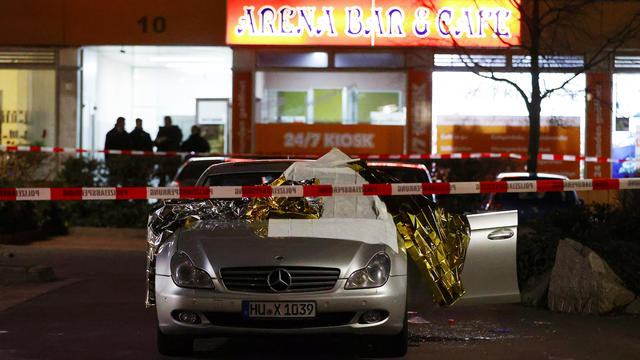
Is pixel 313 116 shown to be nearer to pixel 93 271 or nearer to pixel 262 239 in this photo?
pixel 93 271

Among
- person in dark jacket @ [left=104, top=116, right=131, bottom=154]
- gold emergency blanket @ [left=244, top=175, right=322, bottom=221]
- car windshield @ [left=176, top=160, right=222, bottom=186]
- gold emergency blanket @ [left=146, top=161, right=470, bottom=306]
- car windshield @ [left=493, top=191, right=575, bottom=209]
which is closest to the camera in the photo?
gold emergency blanket @ [left=244, top=175, right=322, bottom=221]

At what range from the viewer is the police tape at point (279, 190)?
795 centimetres

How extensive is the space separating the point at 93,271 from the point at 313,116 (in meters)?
12.0

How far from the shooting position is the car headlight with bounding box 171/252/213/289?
6.77 m

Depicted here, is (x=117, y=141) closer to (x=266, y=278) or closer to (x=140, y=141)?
(x=140, y=141)

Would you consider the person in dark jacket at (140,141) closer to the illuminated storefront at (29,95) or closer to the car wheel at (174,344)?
the illuminated storefront at (29,95)

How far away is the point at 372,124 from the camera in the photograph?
2392 centimetres

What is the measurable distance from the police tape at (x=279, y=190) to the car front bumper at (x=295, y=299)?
1351 millimetres

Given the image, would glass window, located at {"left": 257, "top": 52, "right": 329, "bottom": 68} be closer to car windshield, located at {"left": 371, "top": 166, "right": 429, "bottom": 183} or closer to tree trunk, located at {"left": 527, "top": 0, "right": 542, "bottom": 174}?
tree trunk, located at {"left": 527, "top": 0, "right": 542, "bottom": 174}

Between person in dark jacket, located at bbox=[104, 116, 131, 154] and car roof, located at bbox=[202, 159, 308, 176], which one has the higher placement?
person in dark jacket, located at bbox=[104, 116, 131, 154]

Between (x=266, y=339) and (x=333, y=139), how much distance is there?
1596 cm

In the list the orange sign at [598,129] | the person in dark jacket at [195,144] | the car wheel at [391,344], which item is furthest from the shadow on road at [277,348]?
the orange sign at [598,129]

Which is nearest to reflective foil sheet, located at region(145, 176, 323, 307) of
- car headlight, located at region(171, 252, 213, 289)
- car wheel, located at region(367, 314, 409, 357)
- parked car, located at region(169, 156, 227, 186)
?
car headlight, located at region(171, 252, 213, 289)

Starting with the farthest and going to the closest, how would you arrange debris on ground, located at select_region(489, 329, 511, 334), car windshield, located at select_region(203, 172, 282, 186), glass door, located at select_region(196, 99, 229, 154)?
glass door, located at select_region(196, 99, 229, 154) < car windshield, located at select_region(203, 172, 282, 186) < debris on ground, located at select_region(489, 329, 511, 334)
